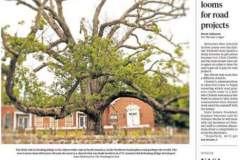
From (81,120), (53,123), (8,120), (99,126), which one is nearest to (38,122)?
(53,123)

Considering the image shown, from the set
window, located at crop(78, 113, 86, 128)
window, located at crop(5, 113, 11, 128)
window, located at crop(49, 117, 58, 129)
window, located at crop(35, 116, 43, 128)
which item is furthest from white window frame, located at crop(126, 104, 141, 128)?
window, located at crop(5, 113, 11, 128)

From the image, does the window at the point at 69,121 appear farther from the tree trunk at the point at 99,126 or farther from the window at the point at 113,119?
the window at the point at 113,119

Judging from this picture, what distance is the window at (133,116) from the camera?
4.62 m

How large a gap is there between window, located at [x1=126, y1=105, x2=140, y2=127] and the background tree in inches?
4.0

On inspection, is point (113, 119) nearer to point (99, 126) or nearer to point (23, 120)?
point (99, 126)

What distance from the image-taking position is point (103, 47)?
4.71 metres

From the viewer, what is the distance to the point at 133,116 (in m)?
4.62

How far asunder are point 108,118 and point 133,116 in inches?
10.2

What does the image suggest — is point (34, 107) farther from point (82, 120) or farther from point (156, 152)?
point (156, 152)

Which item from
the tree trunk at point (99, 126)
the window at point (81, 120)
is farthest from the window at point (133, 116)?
the window at point (81, 120)

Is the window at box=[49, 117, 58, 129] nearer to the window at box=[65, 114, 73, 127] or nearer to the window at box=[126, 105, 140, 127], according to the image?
the window at box=[65, 114, 73, 127]

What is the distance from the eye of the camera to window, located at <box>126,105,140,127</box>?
4.62m

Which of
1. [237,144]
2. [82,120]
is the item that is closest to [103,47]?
[82,120]

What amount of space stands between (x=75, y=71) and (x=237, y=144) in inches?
53.1
